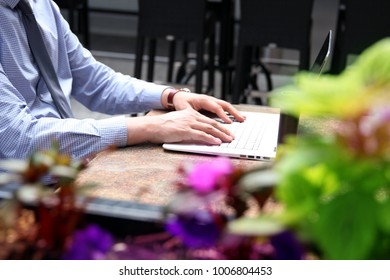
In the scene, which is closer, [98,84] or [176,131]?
[176,131]

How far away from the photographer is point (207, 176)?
523mm

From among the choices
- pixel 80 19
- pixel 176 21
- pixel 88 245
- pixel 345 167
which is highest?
pixel 345 167

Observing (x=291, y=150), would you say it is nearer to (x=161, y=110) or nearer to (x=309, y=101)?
(x=309, y=101)

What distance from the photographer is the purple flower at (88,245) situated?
1.76ft

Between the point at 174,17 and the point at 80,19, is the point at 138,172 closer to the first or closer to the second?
the point at 174,17

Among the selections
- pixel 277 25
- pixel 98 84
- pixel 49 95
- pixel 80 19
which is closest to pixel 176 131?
pixel 49 95

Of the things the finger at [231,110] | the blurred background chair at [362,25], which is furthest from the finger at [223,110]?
the blurred background chair at [362,25]

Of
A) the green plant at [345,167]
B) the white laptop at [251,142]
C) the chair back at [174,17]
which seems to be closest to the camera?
the green plant at [345,167]

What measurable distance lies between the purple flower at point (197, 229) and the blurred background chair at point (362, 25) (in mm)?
3137

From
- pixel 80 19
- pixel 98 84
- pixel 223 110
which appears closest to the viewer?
pixel 223 110

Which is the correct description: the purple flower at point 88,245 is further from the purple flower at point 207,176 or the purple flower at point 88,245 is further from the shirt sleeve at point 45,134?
the shirt sleeve at point 45,134

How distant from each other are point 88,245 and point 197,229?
95 mm

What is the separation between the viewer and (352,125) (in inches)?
18.7

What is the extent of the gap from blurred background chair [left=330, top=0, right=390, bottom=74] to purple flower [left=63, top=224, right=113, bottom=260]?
10.3 feet
